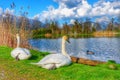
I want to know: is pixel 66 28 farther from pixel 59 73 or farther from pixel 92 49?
pixel 59 73

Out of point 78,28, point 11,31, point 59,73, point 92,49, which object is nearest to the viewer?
point 59,73

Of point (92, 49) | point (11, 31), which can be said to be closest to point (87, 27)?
point (92, 49)

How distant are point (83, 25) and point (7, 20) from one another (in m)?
105

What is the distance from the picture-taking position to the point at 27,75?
10453 millimetres

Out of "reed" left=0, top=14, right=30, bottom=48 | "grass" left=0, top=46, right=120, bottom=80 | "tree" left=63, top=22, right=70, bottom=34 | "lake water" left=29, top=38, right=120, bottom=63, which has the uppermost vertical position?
"tree" left=63, top=22, right=70, bottom=34

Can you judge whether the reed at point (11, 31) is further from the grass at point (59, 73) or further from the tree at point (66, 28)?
the tree at point (66, 28)

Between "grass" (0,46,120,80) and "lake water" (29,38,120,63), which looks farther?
"lake water" (29,38,120,63)

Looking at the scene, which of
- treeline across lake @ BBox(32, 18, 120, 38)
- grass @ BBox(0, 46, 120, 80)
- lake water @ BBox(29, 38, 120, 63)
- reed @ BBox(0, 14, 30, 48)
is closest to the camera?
grass @ BBox(0, 46, 120, 80)

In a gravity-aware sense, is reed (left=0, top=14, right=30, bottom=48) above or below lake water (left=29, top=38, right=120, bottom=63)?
above

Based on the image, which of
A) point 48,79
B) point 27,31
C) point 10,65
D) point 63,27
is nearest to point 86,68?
Answer: point 48,79

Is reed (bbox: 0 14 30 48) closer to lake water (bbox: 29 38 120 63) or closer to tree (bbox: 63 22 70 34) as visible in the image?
lake water (bbox: 29 38 120 63)

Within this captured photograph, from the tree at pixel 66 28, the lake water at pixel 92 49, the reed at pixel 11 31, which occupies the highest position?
the tree at pixel 66 28

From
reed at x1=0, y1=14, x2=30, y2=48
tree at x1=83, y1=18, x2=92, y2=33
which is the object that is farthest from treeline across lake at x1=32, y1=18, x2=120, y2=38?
reed at x1=0, y1=14, x2=30, y2=48

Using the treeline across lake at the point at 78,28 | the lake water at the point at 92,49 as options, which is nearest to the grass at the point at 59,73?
the lake water at the point at 92,49
